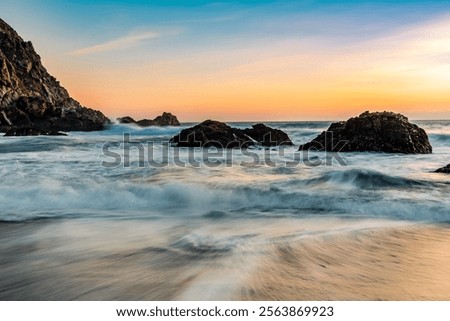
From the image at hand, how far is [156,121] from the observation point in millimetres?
60719

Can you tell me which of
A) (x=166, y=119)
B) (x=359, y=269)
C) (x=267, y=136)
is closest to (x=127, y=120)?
(x=166, y=119)

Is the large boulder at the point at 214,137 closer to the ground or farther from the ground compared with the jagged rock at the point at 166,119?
closer to the ground

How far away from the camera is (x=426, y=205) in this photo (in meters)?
5.38

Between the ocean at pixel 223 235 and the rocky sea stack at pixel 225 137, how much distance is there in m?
8.74

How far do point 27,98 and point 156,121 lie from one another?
22.4m

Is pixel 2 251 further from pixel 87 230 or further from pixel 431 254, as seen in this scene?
pixel 431 254

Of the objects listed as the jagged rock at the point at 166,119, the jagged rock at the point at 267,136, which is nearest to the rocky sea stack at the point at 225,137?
the jagged rock at the point at 267,136

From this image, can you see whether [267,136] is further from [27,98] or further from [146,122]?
[146,122]

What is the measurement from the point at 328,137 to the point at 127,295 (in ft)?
44.4

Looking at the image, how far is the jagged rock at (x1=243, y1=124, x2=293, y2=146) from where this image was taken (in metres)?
18.1

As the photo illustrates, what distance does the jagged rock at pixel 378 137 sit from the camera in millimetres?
13734

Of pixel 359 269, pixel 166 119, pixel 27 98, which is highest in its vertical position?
pixel 27 98

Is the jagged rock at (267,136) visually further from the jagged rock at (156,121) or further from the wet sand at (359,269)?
the jagged rock at (156,121)
